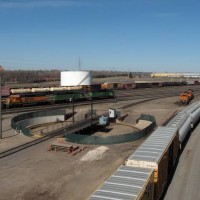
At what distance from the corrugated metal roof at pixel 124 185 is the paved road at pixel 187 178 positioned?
→ 5.48 metres

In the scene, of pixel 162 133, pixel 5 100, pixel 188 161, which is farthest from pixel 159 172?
pixel 5 100

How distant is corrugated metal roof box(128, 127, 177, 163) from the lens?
71.0 feet

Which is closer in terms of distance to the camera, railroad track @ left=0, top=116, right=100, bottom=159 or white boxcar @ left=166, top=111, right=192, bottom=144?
railroad track @ left=0, top=116, right=100, bottom=159

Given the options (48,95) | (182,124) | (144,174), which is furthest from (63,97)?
(144,174)

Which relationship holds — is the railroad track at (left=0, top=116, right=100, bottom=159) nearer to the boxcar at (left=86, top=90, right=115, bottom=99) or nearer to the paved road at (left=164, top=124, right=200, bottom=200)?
the paved road at (left=164, top=124, right=200, bottom=200)

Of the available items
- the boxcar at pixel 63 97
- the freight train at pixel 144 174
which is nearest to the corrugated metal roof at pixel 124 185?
the freight train at pixel 144 174

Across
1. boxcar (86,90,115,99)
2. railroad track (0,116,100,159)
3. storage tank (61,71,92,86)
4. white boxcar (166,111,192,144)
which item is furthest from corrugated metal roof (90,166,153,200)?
storage tank (61,71,92,86)

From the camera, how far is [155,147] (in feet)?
81.7

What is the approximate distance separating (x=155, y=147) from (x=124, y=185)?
8.92 meters

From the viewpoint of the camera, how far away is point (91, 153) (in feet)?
109

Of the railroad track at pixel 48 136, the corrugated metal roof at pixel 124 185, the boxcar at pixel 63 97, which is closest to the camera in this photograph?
the corrugated metal roof at pixel 124 185

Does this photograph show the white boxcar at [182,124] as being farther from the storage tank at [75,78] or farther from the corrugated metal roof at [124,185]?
the storage tank at [75,78]

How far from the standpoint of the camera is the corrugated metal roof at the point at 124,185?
50.1ft

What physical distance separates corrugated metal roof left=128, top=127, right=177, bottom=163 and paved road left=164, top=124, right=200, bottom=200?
10.9 ft
